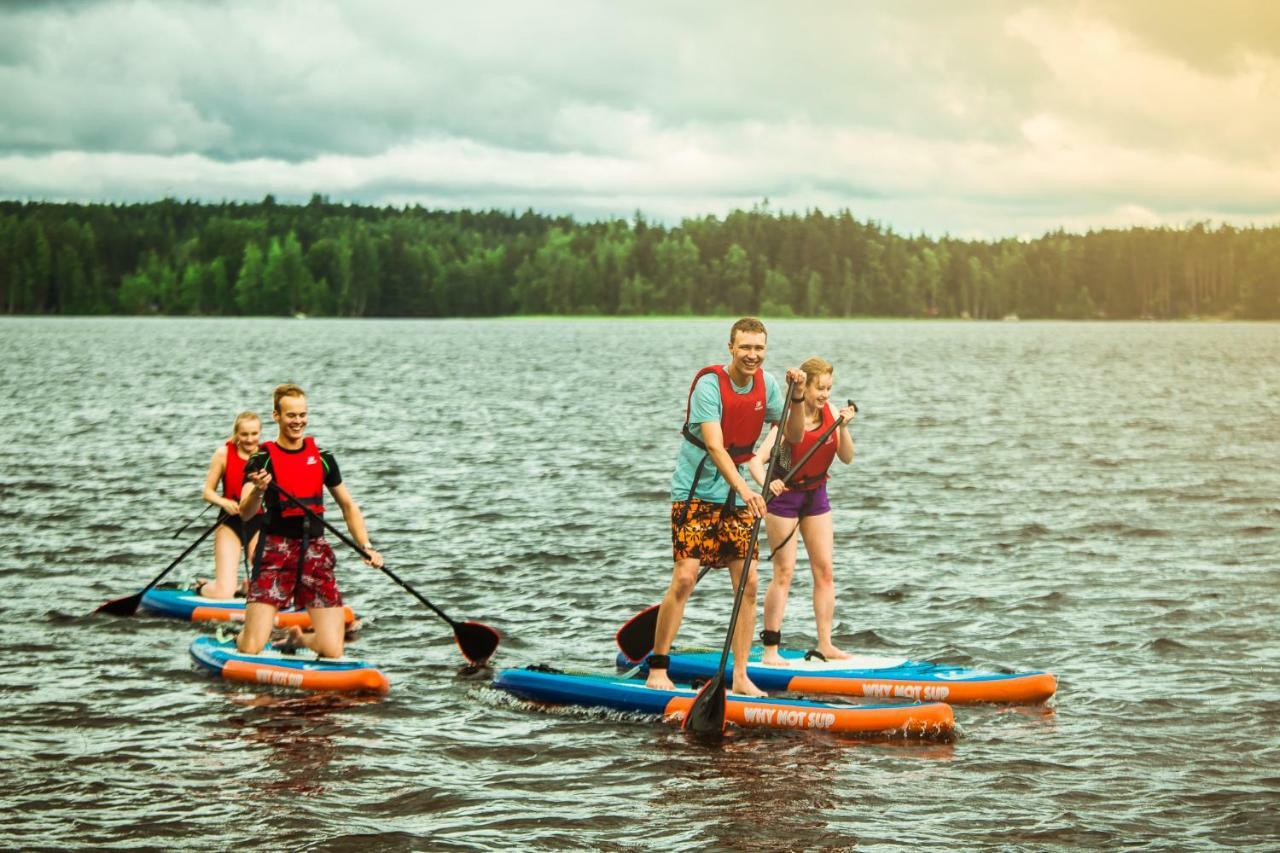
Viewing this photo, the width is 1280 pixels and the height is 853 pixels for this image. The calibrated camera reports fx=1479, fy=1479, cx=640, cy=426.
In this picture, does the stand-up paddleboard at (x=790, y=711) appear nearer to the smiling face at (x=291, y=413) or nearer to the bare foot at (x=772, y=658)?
the bare foot at (x=772, y=658)

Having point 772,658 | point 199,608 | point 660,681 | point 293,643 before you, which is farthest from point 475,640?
point 199,608

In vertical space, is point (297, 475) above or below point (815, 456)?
below

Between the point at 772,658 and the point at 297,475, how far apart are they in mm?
4045

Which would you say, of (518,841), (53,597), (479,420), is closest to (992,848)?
(518,841)

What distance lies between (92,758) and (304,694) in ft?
6.52

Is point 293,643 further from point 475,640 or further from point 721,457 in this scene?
point 721,457

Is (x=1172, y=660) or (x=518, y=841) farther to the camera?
(x=1172, y=660)

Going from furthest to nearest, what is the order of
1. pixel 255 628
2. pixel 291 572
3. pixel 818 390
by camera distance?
pixel 255 628
pixel 291 572
pixel 818 390

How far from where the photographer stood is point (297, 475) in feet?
37.2

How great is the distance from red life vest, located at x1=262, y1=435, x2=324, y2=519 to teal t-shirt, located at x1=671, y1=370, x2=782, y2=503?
2915mm

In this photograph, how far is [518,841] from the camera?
27.9 ft

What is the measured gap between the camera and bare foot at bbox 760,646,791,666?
11.9 meters

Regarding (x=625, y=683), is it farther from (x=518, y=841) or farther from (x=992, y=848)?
(x=992, y=848)

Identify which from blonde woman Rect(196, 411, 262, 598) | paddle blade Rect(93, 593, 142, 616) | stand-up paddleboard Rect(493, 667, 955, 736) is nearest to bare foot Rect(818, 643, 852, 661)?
stand-up paddleboard Rect(493, 667, 955, 736)
